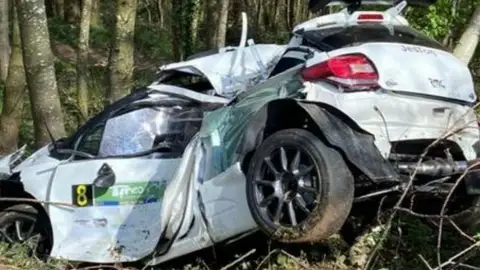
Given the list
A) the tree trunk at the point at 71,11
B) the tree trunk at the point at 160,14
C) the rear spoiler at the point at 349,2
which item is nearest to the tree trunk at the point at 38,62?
the rear spoiler at the point at 349,2

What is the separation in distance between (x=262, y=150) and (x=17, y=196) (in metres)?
3.12

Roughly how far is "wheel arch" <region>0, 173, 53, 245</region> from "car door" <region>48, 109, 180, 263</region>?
16 cm

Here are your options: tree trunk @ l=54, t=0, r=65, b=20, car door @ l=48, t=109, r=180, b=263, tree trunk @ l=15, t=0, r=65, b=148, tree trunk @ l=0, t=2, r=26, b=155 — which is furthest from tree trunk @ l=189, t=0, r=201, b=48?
tree trunk @ l=54, t=0, r=65, b=20

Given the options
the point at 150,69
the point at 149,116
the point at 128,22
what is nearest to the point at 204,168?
the point at 149,116

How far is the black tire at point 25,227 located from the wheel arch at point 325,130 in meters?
2.48

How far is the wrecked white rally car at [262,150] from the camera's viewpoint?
570 cm

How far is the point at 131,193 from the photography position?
717 centimetres

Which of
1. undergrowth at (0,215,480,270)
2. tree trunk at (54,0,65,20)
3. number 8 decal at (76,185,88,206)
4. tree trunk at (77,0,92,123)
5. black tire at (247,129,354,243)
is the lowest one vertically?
tree trunk at (54,0,65,20)

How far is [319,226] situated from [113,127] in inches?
109

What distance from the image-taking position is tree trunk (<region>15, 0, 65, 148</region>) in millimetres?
9961

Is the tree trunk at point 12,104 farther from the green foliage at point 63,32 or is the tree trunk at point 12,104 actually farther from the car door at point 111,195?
the green foliage at point 63,32

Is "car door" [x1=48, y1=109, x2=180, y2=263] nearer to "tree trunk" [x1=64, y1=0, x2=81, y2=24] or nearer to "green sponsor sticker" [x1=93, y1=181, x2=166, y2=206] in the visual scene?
"green sponsor sticker" [x1=93, y1=181, x2=166, y2=206]

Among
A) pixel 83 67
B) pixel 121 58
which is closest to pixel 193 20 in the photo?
pixel 83 67

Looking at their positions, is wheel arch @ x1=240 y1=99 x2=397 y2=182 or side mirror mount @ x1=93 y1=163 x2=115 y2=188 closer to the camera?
wheel arch @ x1=240 y1=99 x2=397 y2=182
